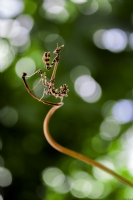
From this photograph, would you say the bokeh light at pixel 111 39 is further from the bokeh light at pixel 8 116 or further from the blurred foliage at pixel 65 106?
the bokeh light at pixel 8 116

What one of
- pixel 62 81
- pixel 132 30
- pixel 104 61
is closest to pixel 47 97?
pixel 62 81

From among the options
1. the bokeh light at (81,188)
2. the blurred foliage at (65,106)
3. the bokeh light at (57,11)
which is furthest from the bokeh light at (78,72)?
the bokeh light at (81,188)

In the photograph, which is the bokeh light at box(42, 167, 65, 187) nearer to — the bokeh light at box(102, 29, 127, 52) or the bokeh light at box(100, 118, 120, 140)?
the bokeh light at box(100, 118, 120, 140)

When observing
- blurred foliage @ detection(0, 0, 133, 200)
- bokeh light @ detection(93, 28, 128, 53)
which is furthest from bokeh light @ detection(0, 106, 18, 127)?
bokeh light @ detection(93, 28, 128, 53)

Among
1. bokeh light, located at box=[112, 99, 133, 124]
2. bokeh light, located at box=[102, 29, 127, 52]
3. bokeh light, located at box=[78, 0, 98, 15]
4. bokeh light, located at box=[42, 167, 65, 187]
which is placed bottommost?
bokeh light, located at box=[42, 167, 65, 187]

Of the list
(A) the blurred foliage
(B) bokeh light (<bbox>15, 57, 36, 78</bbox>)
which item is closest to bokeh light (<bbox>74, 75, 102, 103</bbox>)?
(A) the blurred foliage

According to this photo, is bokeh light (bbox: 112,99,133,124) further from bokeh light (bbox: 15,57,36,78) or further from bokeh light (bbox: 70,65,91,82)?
bokeh light (bbox: 15,57,36,78)

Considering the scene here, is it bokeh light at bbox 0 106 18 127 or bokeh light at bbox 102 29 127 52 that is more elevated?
bokeh light at bbox 102 29 127 52

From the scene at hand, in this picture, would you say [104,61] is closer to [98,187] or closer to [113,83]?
[113,83]

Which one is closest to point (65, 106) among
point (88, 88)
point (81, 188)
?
point (88, 88)
